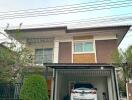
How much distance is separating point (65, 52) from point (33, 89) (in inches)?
301

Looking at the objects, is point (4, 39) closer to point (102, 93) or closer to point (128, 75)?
point (102, 93)

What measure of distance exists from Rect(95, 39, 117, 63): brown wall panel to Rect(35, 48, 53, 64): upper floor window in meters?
4.37

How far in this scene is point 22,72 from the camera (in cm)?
1424

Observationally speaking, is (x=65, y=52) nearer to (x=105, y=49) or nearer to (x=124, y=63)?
(x=105, y=49)

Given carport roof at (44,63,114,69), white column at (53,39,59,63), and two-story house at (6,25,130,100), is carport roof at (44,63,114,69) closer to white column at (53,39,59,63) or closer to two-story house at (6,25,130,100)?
two-story house at (6,25,130,100)

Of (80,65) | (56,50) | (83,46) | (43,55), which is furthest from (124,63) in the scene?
(43,55)

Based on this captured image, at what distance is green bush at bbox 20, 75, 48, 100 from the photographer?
1076 centimetres

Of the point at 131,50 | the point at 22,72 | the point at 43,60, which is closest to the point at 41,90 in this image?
the point at 22,72

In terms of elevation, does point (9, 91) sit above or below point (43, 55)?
below

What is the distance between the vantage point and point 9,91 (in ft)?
39.0

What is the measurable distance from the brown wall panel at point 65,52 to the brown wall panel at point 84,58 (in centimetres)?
54

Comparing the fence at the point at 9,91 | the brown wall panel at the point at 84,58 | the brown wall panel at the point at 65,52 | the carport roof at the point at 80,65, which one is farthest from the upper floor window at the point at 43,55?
the fence at the point at 9,91

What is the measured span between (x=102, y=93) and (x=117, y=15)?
22.0ft

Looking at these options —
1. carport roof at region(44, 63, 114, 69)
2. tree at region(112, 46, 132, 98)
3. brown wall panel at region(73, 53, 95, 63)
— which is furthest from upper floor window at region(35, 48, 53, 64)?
tree at region(112, 46, 132, 98)
